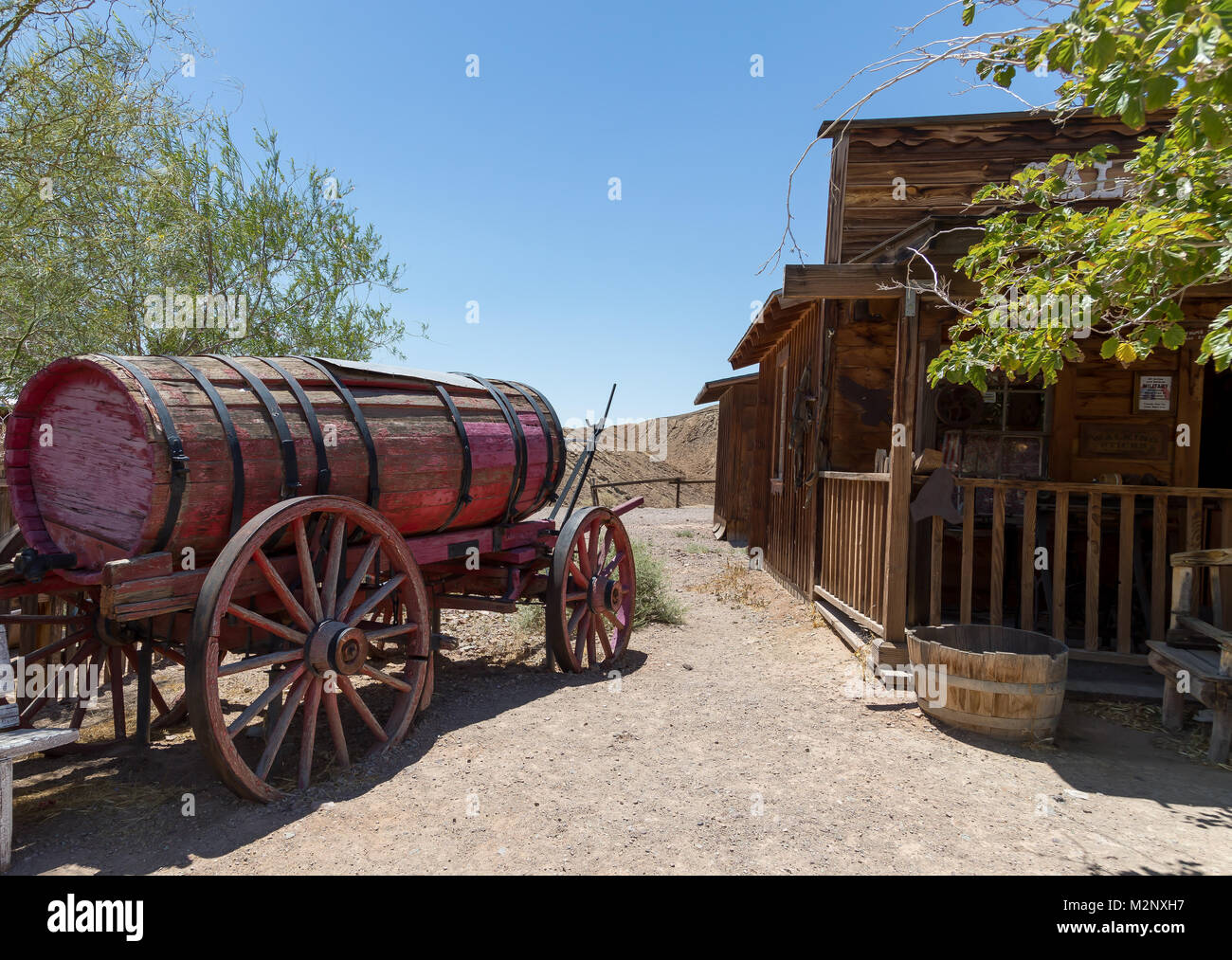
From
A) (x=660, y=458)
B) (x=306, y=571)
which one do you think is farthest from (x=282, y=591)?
(x=660, y=458)

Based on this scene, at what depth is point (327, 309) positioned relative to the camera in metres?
A: 10.1

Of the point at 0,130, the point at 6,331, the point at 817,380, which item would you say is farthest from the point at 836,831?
the point at 6,331

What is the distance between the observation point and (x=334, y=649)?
10.6 ft

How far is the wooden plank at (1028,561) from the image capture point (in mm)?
4992

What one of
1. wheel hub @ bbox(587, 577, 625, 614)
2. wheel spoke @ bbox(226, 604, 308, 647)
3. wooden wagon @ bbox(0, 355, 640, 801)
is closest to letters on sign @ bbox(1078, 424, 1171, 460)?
wheel hub @ bbox(587, 577, 625, 614)

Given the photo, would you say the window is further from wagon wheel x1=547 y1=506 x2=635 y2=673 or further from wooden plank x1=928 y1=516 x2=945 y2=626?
wagon wheel x1=547 y1=506 x2=635 y2=673

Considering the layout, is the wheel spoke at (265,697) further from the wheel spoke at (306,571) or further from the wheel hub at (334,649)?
the wheel spoke at (306,571)

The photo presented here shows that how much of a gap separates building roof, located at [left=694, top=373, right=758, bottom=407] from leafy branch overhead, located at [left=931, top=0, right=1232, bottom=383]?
32.0ft

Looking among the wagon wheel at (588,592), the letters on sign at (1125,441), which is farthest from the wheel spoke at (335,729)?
the letters on sign at (1125,441)

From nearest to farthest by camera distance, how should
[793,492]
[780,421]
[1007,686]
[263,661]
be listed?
[263,661], [1007,686], [793,492], [780,421]

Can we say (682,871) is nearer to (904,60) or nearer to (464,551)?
(464,551)

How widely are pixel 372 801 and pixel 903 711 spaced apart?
120 inches

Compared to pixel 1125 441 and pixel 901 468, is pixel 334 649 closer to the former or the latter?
pixel 901 468

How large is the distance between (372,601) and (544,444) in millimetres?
1868
